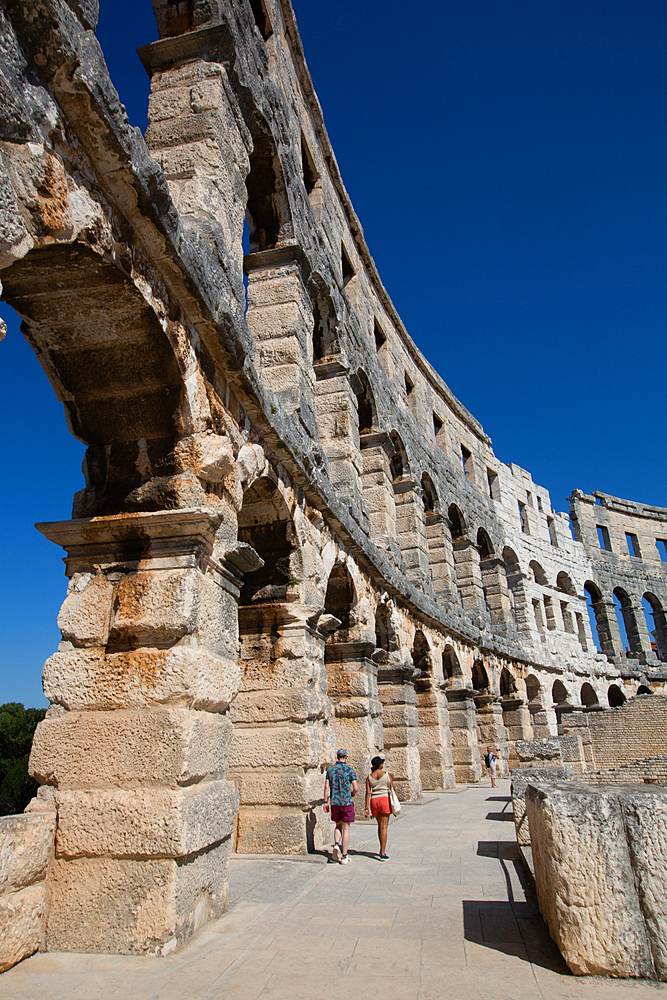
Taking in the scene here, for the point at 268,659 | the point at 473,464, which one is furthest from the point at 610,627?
the point at 268,659

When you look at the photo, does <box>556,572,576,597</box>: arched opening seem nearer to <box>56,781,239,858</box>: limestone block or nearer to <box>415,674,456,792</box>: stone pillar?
<box>415,674,456,792</box>: stone pillar

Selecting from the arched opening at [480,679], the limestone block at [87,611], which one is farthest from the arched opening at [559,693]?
the limestone block at [87,611]

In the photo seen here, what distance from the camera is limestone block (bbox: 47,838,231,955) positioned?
3.25 m

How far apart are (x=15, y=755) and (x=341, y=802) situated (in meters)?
19.1

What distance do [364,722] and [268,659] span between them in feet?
8.17

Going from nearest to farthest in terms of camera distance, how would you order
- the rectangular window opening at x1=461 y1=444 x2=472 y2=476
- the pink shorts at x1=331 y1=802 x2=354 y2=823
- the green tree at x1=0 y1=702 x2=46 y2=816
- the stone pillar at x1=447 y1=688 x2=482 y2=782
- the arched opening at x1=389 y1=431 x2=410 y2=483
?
the pink shorts at x1=331 y1=802 x2=354 y2=823, the arched opening at x1=389 y1=431 x2=410 y2=483, the stone pillar at x1=447 y1=688 x2=482 y2=782, the green tree at x1=0 y1=702 x2=46 y2=816, the rectangular window opening at x1=461 y1=444 x2=472 y2=476

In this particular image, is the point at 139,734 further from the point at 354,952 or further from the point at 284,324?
the point at 284,324

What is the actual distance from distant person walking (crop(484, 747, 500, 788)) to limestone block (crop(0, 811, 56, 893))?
11.8 m

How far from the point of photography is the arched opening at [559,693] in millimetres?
22562

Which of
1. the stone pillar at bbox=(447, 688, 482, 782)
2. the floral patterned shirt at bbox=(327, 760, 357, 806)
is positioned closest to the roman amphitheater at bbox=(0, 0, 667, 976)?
the floral patterned shirt at bbox=(327, 760, 357, 806)

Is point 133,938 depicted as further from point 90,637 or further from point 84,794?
point 90,637

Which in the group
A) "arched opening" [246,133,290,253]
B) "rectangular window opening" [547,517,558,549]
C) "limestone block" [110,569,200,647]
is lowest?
"limestone block" [110,569,200,647]

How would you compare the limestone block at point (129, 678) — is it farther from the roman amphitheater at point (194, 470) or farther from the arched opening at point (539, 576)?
the arched opening at point (539, 576)

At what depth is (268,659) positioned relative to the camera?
20.2 ft
